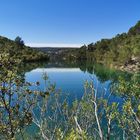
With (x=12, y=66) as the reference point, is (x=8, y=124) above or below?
below

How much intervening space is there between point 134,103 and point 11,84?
6.37 m

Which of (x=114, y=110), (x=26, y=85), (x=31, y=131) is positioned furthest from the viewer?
(x=31, y=131)

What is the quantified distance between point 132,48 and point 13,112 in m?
145

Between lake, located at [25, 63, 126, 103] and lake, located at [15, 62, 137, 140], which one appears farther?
lake, located at [25, 63, 126, 103]

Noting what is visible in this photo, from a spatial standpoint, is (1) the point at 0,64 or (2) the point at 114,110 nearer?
(1) the point at 0,64

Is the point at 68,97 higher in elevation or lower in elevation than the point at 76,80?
higher

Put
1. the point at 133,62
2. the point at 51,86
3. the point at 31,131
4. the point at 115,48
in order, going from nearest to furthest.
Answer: the point at 51,86
the point at 31,131
the point at 133,62
the point at 115,48

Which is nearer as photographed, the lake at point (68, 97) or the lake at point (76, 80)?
the lake at point (68, 97)

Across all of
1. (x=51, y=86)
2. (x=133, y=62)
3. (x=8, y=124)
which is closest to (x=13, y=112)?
(x=8, y=124)

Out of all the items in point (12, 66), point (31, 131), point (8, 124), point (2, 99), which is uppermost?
point (12, 66)

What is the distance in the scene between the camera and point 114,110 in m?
12.5

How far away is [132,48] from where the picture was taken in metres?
153

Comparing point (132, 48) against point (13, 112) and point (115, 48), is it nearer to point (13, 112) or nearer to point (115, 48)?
point (115, 48)

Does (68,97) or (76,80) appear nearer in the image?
(68,97)
